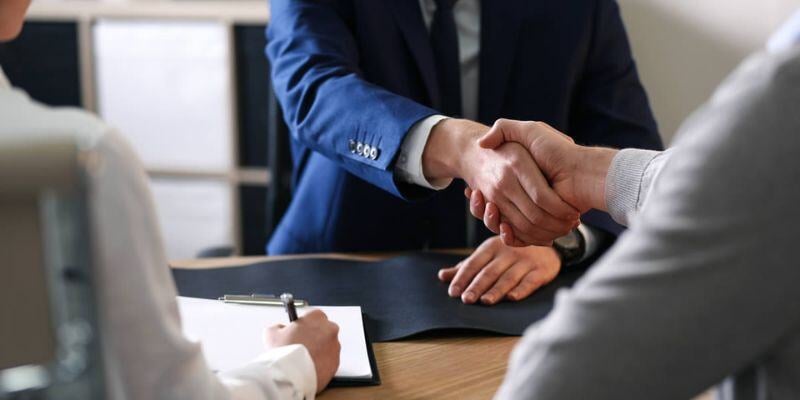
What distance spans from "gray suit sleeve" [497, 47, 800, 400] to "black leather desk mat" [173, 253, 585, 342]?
0.51 m

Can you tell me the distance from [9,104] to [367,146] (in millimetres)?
962

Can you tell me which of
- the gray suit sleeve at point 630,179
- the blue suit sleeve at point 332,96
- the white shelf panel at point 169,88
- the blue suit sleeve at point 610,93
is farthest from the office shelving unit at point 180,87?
the gray suit sleeve at point 630,179

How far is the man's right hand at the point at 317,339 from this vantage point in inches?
42.7

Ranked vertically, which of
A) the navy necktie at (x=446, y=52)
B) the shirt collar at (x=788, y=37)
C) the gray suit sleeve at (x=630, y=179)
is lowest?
the gray suit sleeve at (x=630, y=179)

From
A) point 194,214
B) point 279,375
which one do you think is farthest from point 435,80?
point 194,214

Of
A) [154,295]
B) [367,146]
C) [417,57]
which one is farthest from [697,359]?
[417,57]

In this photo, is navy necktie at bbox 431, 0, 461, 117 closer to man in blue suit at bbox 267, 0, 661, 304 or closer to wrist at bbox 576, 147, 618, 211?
man in blue suit at bbox 267, 0, 661, 304

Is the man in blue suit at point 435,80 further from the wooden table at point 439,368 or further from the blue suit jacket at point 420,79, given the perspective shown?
the wooden table at point 439,368

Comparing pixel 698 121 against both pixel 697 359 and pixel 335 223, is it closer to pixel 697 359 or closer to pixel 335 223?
pixel 697 359

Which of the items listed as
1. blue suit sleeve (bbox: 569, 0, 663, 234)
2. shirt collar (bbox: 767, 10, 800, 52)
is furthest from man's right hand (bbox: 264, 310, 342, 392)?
blue suit sleeve (bbox: 569, 0, 663, 234)

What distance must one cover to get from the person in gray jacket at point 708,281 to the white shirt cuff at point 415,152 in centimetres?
80

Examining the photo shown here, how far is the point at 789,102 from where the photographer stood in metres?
0.69

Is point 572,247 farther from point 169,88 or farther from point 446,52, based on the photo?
point 169,88

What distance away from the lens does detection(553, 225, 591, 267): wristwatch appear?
1.56 m
